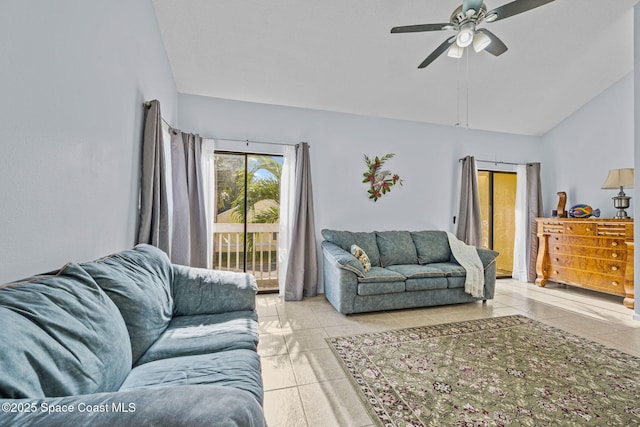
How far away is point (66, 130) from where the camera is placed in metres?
1.34

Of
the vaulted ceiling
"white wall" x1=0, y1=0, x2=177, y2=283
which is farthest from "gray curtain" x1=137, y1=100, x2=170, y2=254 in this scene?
the vaulted ceiling

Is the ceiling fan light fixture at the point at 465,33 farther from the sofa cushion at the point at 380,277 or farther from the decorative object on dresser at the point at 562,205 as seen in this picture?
the decorative object on dresser at the point at 562,205

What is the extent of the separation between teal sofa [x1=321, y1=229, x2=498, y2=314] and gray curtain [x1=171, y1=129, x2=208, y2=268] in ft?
5.20

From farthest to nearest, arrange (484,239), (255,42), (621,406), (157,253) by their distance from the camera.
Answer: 1. (484,239)
2. (255,42)
3. (157,253)
4. (621,406)

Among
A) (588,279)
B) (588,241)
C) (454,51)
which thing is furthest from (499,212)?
(454,51)

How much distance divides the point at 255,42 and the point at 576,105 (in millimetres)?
4963

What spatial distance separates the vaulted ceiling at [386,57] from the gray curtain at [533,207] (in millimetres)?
1069

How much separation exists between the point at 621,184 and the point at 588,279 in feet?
4.35

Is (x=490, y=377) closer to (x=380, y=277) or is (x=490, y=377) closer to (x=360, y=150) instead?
(x=380, y=277)

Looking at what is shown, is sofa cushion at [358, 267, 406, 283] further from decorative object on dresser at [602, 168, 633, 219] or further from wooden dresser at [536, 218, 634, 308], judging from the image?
decorative object on dresser at [602, 168, 633, 219]

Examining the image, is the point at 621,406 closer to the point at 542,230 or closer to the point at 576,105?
the point at 542,230

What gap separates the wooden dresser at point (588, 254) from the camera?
3354 mm

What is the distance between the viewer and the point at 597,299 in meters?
3.65

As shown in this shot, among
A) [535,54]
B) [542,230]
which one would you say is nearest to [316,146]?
[535,54]
